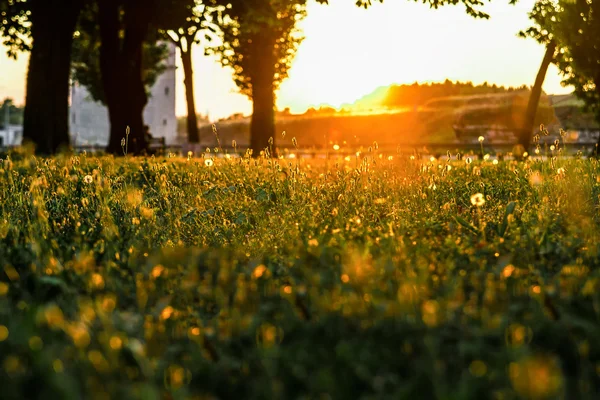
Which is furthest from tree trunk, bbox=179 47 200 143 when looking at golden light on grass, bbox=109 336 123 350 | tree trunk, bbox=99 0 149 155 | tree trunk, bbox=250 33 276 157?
golden light on grass, bbox=109 336 123 350

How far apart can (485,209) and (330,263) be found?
306 cm

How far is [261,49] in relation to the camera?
83.3ft

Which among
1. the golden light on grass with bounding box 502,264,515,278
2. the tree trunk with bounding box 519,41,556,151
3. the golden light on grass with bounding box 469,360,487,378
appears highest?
the tree trunk with bounding box 519,41,556,151

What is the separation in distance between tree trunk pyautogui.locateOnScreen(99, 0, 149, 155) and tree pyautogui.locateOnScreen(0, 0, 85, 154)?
166cm

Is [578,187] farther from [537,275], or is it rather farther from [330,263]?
[330,263]

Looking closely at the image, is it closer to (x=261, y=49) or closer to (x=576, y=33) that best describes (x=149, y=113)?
(x=261, y=49)

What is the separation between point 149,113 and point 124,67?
156ft

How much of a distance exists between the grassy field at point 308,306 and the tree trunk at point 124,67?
15603mm

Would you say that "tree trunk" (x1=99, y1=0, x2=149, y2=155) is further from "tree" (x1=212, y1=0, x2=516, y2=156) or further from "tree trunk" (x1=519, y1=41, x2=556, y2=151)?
"tree trunk" (x1=519, y1=41, x2=556, y2=151)

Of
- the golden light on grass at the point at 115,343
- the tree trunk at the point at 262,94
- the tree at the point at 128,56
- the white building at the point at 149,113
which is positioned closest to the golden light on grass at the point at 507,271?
the golden light on grass at the point at 115,343

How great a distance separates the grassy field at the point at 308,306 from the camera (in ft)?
8.70

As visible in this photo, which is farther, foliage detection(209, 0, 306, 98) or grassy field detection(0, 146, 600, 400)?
foliage detection(209, 0, 306, 98)

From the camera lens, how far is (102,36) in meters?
22.2

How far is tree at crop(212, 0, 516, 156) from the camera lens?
59.7ft
